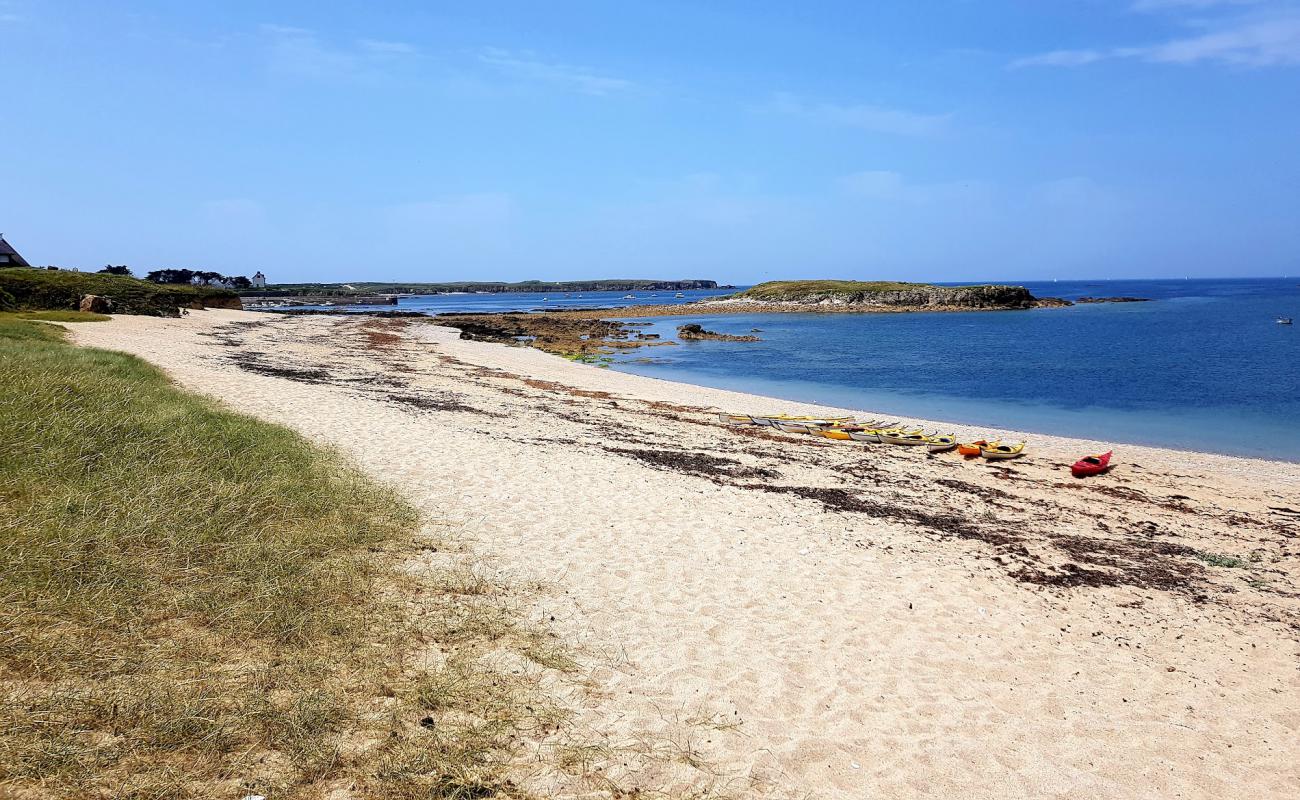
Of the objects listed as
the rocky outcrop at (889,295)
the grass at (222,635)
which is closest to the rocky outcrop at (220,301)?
the grass at (222,635)

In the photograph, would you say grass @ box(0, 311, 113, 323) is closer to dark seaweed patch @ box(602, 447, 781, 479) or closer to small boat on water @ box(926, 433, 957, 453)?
dark seaweed patch @ box(602, 447, 781, 479)

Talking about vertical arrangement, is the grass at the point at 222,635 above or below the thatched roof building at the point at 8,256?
below

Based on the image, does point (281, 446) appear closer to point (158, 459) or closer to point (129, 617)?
point (158, 459)

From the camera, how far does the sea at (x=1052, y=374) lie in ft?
73.8

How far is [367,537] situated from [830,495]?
7.44 meters

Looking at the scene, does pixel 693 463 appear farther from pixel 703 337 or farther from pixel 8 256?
pixel 8 256

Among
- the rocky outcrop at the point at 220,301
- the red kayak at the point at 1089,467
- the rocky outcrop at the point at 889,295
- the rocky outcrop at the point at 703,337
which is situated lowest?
the red kayak at the point at 1089,467

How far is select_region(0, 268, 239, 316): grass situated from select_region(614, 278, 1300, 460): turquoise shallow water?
32.3 meters

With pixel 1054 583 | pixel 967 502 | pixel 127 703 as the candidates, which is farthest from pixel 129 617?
pixel 967 502

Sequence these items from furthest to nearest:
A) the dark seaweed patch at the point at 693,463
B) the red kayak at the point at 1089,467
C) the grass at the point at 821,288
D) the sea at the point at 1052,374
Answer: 1. the grass at the point at 821,288
2. the sea at the point at 1052,374
3. the red kayak at the point at 1089,467
4. the dark seaweed patch at the point at 693,463

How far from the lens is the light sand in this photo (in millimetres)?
4746

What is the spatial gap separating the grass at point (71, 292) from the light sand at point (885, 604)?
115ft

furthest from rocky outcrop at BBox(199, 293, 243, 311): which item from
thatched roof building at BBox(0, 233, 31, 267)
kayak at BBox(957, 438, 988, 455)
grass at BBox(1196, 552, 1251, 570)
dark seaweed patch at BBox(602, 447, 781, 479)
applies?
grass at BBox(1196, 552, 1251, 570)

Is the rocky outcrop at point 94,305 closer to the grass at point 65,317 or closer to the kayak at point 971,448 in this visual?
the grass at point 65,317
